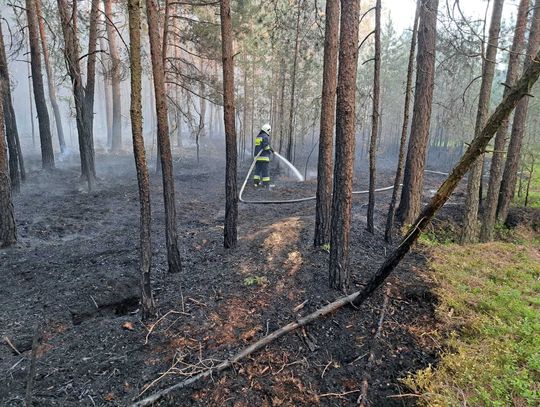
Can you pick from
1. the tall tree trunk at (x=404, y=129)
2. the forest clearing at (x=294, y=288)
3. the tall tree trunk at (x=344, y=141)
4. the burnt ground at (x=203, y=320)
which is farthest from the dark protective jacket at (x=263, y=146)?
the tall tree trunk at (x=344, y=141)

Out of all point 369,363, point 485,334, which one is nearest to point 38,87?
point 369,363

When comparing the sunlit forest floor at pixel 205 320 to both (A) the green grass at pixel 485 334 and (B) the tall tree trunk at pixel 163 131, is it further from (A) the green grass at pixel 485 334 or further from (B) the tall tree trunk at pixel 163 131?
(B) the tall tree trunk at pixel 163 131

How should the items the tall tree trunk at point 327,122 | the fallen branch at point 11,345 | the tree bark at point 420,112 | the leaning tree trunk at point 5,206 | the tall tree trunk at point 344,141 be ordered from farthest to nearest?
the tree bark at point 420,112 < the leaning tree trunk at point 5,206 < the tall tree trunk at point 327,122 < the tall tree trunk at point 344,141 < the fallen branch at point 11,345

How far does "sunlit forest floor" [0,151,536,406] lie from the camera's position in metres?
3.93

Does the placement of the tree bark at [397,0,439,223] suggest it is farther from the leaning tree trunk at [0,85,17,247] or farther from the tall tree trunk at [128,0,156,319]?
the leaning tree trunk at [0,85,17,247]

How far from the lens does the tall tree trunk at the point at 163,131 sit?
531cm

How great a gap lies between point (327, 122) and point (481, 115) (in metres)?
4.01

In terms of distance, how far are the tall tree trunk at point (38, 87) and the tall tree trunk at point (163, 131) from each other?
33.1ft

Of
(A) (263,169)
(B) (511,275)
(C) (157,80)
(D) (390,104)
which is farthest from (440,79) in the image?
(C) (157,80)

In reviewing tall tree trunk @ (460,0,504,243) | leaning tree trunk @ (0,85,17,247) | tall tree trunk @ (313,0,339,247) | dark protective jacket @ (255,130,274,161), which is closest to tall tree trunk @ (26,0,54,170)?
leaning tree trunk @ (0,85,17,247)

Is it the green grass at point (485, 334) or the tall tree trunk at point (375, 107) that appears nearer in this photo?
the green grass at point (485, 334)

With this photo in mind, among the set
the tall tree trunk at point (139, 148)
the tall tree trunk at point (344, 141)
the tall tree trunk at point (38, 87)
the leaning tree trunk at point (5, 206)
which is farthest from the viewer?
the tall tree trunk at point (38, 87)

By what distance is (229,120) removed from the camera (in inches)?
268

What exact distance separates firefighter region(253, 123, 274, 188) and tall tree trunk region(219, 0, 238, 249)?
21.4 feet
